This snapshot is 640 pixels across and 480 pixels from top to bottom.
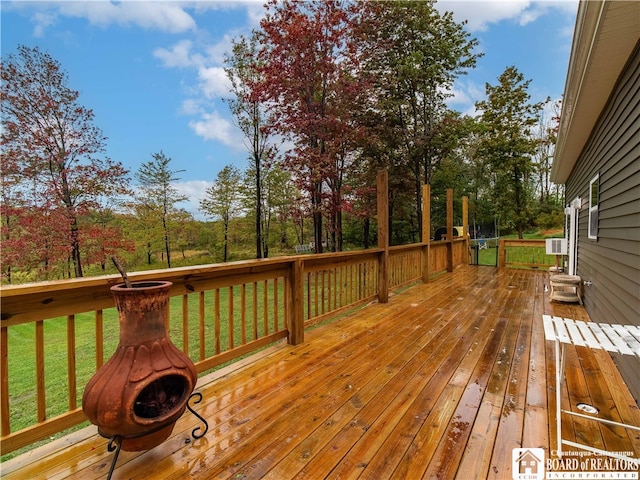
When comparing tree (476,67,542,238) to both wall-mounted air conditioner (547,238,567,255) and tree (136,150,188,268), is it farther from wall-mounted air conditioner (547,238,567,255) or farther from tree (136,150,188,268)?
tree (136,150,188,268)

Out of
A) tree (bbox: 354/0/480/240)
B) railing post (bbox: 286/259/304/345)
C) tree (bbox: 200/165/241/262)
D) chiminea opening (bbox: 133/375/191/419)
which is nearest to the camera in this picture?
chiminea opening (bbox: 133/375/191/419)

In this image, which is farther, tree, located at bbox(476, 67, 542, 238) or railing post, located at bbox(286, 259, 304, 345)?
tree, located at bbox(476, 67, 542, 238)

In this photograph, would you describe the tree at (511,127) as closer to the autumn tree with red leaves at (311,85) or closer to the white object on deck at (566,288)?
the autumn tree with red leaves at (311,85)

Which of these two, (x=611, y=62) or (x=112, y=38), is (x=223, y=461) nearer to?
(x=611, y=62)

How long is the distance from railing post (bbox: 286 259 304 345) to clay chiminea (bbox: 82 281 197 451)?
5.28 ft

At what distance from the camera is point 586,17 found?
2.09 m

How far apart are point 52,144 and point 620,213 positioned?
10153 mm

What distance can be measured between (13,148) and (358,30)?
360 inches

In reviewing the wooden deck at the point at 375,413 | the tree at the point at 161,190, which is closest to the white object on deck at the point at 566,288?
the wooden deck at the point at 375,413

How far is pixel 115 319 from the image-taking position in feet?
22.9

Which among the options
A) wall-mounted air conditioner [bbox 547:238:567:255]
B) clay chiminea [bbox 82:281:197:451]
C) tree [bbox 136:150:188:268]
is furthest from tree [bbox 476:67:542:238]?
clay chiminea [bbox 82:281:197:451]

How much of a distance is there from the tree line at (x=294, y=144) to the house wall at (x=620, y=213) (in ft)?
21.0

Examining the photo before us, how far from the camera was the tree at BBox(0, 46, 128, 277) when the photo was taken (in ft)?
22.8

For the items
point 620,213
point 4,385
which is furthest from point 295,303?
point 620,213
